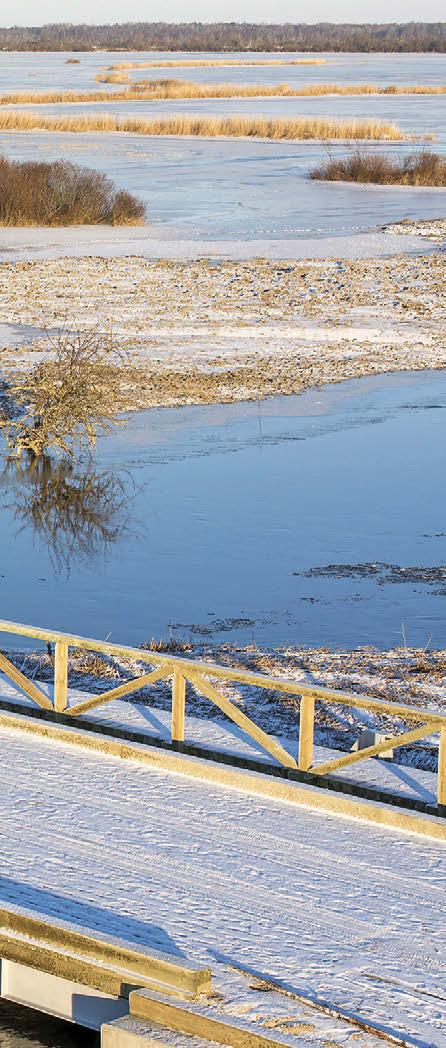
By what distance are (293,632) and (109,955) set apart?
564 centimetres

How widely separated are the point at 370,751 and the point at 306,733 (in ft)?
1.34

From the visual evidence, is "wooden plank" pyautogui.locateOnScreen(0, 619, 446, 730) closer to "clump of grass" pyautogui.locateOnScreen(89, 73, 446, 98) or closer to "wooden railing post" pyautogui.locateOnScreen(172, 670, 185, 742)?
"wooden railing post" pyautogui.locateOnScreen(172, 670, 185, 742)

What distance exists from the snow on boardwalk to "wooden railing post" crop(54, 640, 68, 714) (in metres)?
0.69

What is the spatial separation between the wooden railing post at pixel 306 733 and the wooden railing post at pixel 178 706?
77 centimetres

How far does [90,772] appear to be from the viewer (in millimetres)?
8945

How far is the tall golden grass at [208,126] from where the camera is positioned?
6166cm

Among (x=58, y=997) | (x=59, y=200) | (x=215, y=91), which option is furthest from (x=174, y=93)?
(x=58, y=997)

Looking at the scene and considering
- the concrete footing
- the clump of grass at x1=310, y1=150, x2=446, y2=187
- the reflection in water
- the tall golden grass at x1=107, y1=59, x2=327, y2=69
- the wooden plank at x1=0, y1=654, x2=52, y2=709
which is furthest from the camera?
the tall golden grass at x1=107, y1=59, x2=327, y2=69

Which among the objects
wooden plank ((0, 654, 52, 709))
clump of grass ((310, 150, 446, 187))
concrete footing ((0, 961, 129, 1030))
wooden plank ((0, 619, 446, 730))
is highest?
clump of grass ((310, 150, 446, 187))

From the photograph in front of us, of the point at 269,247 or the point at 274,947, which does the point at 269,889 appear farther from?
the point at 269,247

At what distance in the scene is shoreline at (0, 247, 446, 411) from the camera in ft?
69.9

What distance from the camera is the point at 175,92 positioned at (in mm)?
88000

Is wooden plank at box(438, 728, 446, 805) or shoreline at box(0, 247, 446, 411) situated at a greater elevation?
shoreline at box(0, 247, 446, 411)

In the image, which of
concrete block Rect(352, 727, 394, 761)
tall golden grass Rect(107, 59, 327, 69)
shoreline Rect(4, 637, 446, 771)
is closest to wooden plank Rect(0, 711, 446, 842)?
concrete block Rect(352, 727, 394, 761)
